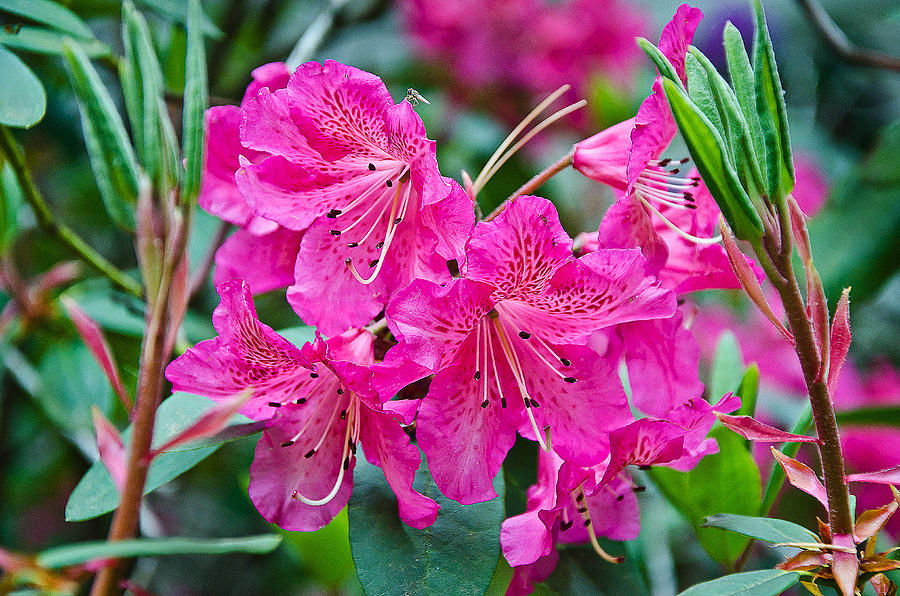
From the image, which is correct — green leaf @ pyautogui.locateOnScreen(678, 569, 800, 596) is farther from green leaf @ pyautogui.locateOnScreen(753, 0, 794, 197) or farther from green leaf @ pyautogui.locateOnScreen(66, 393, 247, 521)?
green leaf @ pyautogui.locateOnScreen(66, 393, 247, 521)

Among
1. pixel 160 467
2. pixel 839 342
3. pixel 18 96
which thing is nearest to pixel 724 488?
pixel 839 342

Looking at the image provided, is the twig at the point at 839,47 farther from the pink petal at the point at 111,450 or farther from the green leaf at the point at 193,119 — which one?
the pink petal at the point at 111,450

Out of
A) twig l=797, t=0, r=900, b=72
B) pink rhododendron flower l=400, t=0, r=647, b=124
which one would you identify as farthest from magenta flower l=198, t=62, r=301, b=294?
pink rhododendron flower l=400, t=0, r=647, b=124

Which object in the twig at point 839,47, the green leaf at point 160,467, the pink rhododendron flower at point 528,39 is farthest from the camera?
the pink rhododendron flower at point 528,39

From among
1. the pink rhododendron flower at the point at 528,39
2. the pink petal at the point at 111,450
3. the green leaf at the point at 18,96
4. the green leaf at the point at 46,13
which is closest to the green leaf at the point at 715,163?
the pink petal at the point at 111,450

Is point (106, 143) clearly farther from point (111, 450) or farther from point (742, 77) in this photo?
point (742, 77)

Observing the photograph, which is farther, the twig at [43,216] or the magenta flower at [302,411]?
the twig at [43,216]

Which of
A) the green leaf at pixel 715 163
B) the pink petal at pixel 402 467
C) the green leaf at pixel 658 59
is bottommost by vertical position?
the pink petal at pixel 402 467

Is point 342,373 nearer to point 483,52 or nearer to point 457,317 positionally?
point 457,317

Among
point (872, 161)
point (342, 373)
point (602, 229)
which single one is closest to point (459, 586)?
point (342, 373)
